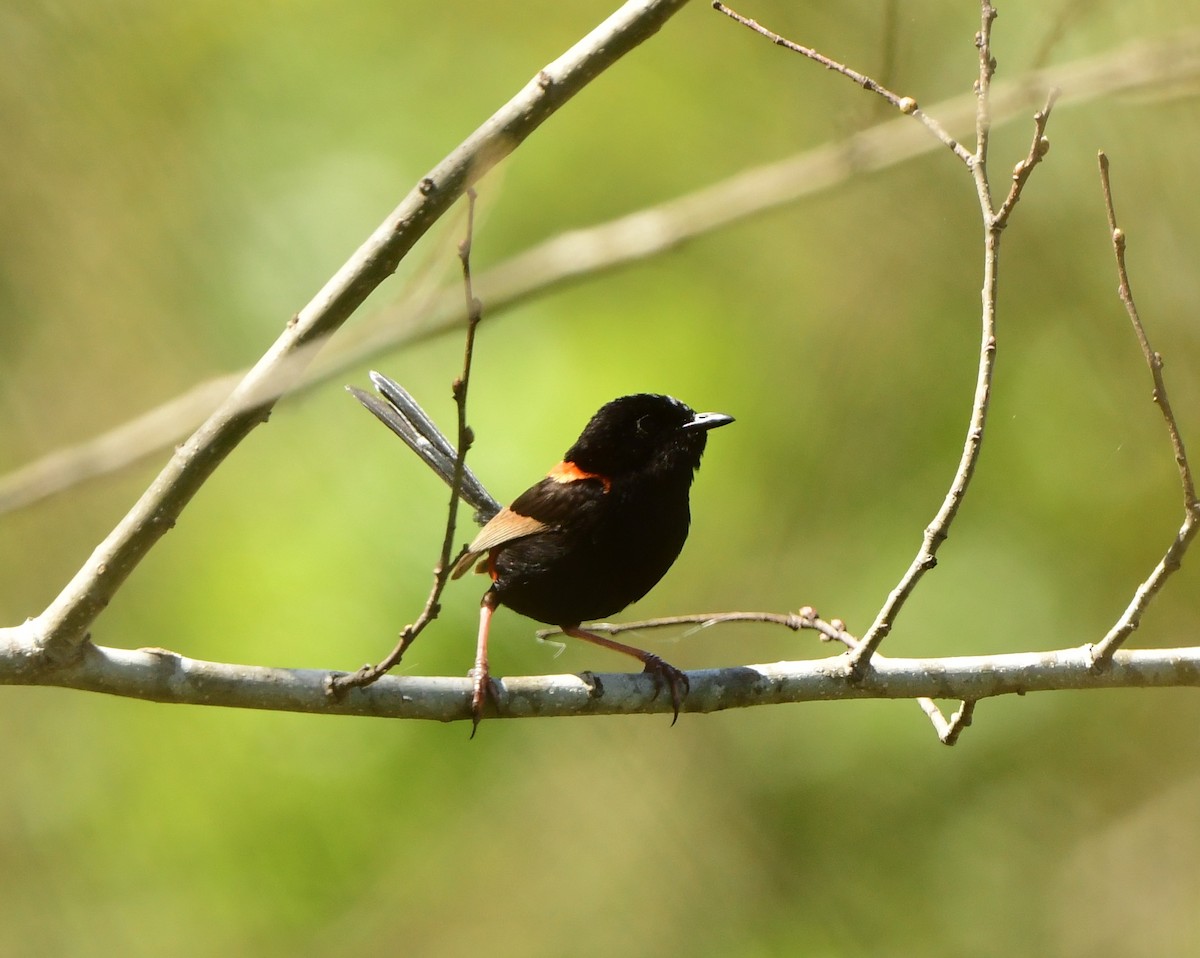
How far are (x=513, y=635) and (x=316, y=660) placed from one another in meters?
0.92

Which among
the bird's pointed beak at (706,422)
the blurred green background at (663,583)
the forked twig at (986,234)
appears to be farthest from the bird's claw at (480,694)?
the blurred green background at (663,583)

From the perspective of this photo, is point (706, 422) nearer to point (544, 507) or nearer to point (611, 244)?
point (544, 507)

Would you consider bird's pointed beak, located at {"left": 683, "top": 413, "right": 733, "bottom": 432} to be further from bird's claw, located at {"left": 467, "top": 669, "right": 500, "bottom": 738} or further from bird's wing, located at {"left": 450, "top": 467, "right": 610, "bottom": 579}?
bird's claw, located at {"left": 467, "top": 669, "right": 500, "bottom": 738}

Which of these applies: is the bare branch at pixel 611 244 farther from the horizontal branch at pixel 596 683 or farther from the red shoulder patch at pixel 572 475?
the red shoulder patch at pixel 572 475

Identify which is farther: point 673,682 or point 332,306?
point 673,682

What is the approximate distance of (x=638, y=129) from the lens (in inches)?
310

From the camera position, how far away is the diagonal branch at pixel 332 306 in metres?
2.24

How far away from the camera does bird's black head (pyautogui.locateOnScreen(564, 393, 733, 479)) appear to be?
407 centimetres

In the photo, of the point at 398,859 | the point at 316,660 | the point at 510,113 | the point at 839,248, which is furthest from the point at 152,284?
the point at 510,113

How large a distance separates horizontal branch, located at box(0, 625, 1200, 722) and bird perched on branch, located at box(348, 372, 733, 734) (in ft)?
1.66

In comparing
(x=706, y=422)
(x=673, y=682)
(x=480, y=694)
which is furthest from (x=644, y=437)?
(x=480, y=694)

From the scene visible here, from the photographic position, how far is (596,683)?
3.22 metres

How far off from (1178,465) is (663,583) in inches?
182

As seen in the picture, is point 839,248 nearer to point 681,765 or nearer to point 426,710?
point 681,765
